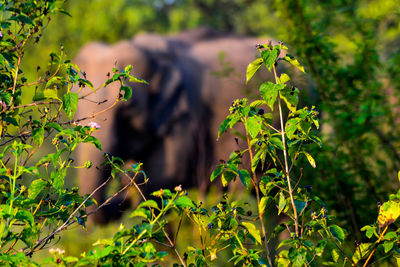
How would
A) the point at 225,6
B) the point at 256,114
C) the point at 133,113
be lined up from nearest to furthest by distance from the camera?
the point at 256,114 → the point at 133,113 → the point at 225,6

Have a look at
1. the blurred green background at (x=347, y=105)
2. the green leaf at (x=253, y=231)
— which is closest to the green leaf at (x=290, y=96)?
the green leaf at (x=253, y=231)

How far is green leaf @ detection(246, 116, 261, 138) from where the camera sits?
1.54 m

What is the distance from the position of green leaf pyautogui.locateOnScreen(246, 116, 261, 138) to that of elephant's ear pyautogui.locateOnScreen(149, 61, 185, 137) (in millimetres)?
6417

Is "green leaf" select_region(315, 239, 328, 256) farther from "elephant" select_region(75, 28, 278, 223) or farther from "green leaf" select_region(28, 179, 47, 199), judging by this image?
"elephant" select_region(75, 28, 278, 223)

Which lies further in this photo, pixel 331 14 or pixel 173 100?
pixel 173 100

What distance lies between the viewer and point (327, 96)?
3.49 m

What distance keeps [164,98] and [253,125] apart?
6.51 m

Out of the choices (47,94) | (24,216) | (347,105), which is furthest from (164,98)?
(24,216)

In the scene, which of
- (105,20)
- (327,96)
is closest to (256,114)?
(327,96)

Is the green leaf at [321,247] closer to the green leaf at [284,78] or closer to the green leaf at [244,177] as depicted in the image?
the green leaf at [244,177]

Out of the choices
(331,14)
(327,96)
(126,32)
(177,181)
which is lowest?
(177,181)

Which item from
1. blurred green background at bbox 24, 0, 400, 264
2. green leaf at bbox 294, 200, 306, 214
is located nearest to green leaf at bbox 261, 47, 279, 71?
green leaf at bbox 294, 200, 306, 214

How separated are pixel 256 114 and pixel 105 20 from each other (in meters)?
13.1

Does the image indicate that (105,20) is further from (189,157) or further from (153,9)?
(189,157)
